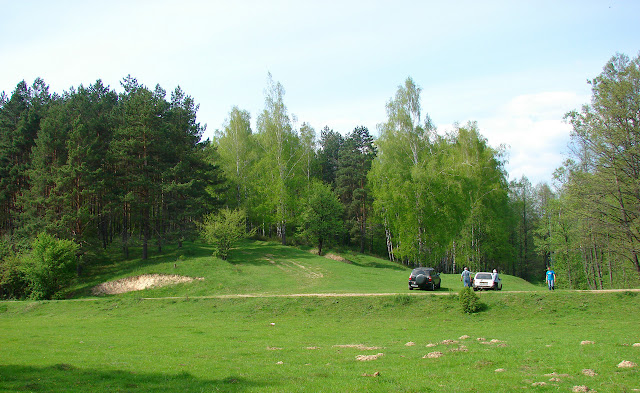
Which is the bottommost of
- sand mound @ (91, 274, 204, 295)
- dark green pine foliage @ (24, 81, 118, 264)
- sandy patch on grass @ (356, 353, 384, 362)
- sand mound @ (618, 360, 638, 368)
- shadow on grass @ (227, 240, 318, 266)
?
sand mound @ (91, 274, 204, 295)

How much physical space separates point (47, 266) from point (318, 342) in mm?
33226

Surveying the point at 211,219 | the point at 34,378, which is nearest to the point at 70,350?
the point at 34,378

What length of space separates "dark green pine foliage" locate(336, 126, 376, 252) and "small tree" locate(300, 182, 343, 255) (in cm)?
1397

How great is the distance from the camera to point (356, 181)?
8069cm

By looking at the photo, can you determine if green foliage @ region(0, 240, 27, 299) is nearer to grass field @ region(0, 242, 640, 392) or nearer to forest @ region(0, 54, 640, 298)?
forest @ region(0, 54, 640, 298)

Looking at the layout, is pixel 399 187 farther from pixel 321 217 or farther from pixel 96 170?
pixel 96 170

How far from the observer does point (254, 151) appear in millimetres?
72375

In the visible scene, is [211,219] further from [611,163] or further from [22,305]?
[611,163]

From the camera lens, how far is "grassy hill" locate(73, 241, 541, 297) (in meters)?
39.6

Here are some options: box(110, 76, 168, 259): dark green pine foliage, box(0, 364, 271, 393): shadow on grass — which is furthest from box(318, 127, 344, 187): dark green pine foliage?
box(0, 364, 271, 393): shadow on grass

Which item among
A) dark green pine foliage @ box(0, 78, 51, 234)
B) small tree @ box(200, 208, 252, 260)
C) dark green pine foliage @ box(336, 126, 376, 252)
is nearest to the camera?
small tree @ box(200, 208, 252, 260)

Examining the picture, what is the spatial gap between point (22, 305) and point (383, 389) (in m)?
35.9

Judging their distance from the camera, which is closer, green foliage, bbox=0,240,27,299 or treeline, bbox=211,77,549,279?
green foliage, bbox=0,240,27,299

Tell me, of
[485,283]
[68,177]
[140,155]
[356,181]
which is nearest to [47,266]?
[68,177]
